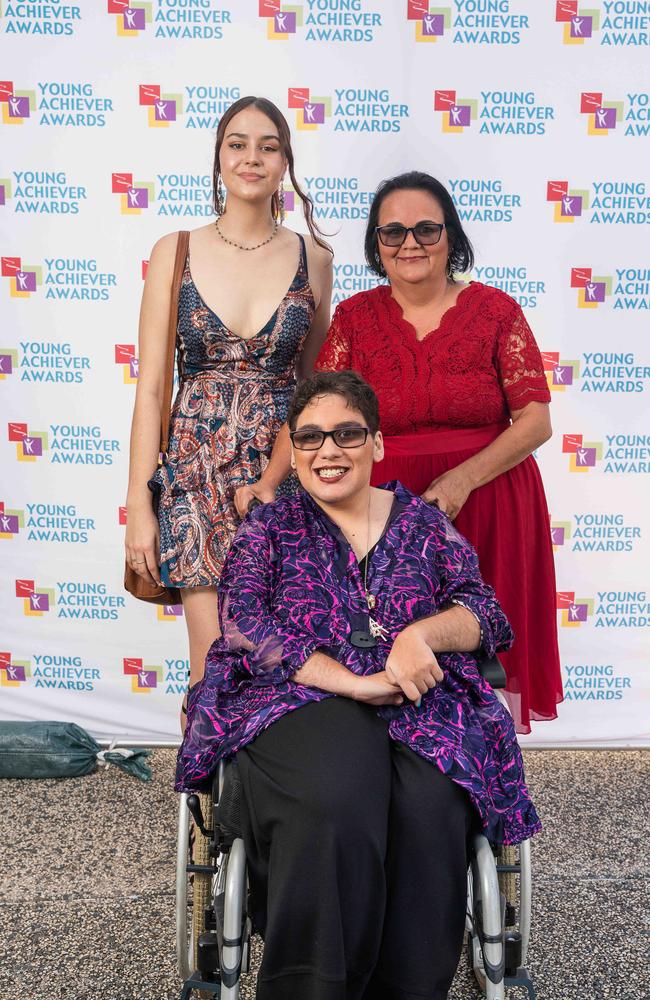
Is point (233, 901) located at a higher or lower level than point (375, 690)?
lower

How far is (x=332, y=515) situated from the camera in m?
2.13

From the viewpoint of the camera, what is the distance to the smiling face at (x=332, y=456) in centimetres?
206

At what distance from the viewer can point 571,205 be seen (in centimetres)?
346

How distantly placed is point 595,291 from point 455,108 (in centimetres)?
80

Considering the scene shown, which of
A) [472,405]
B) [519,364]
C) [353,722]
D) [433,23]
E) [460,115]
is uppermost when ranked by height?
[433,23]

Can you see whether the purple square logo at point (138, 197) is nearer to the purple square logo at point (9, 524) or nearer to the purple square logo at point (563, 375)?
the purple square logo at point (9, 524)

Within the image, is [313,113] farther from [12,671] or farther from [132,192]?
[12,671]

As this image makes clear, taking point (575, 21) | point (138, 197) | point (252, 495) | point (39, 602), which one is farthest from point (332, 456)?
point (575, 21)

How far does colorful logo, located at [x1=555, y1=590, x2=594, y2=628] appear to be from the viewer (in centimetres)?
371

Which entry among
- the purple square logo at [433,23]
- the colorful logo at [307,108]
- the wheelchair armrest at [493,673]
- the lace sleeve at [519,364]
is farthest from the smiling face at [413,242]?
the purple square logo at [433,23]

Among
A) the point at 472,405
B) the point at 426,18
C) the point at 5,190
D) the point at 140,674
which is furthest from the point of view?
the point at 140,674

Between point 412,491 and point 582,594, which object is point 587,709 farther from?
point 412,491

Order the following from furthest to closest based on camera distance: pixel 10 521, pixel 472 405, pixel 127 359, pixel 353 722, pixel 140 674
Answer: pixel 140 674 < pixel 10 521 < pixel 127 359 < pixel 472 405 < pixel 353 722

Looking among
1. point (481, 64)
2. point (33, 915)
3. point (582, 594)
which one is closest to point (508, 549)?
point (582, 594)
